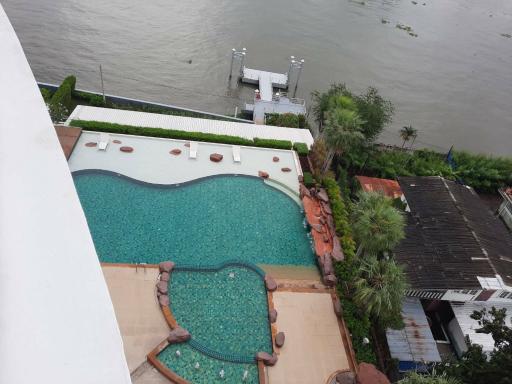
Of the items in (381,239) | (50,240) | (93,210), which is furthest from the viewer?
(93,210)

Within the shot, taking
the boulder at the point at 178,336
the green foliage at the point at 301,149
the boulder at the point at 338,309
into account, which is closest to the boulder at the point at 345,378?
the boulder at the point at 338,309

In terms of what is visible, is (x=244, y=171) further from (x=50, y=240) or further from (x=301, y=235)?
(x=50, y=240)

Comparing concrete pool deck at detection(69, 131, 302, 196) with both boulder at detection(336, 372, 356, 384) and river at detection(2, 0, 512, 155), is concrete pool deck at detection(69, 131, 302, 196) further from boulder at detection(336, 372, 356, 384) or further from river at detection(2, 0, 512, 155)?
boulder at detection(336, 372, 356, 384)

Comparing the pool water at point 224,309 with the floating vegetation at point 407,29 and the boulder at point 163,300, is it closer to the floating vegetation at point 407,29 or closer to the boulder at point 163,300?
the boulder at point 163,300

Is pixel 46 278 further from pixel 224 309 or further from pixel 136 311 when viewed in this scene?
pixel 224 309

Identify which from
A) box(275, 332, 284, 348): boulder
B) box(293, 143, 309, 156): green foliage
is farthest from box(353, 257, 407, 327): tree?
box(293, 143, 309, 156): green foliage

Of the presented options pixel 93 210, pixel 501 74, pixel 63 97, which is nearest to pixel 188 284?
pixel 93 210
